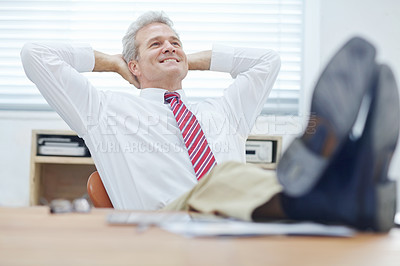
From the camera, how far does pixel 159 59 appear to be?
78.8 inches

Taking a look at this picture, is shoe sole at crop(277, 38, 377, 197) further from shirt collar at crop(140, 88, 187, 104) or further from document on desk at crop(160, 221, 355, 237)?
shirt collar at crop(140, 88, 187, 104)

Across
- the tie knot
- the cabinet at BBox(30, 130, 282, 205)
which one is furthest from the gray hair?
the cabinet at BBox(30, 130, 282, 205)

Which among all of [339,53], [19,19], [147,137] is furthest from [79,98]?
[19,19]

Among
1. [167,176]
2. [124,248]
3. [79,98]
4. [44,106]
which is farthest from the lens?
[44,106]

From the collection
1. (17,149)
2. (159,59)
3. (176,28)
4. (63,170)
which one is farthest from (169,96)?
(17,149)

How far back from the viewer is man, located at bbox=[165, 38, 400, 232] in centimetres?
57

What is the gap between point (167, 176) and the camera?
5.33 feet

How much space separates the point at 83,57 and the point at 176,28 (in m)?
1.54

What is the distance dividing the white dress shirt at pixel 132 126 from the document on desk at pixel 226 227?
0.92 m

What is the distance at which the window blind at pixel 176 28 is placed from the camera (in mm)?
3342

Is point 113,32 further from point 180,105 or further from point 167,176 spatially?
point 167,176

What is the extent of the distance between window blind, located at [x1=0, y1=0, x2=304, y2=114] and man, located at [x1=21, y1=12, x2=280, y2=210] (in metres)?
1.27

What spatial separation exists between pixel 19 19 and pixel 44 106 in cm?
66

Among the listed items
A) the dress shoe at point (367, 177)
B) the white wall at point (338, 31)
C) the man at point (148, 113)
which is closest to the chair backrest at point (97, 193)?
the man at point (148, 113)
